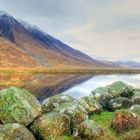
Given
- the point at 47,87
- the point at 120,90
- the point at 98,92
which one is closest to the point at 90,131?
the point at 98,92

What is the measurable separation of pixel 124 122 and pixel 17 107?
17.7ft

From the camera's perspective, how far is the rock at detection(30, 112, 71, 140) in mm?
18438

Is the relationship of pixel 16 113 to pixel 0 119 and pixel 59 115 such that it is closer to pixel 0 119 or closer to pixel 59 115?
pixel 0 119

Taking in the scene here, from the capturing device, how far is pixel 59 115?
62.6 feet

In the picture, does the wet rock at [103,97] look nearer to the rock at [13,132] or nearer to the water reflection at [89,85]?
the rock at [13,132]

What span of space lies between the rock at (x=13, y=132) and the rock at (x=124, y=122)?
478 cm

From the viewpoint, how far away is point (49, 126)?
1850cm

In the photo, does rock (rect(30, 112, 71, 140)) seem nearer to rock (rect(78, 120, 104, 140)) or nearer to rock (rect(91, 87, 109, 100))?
rock (rect(78, 120, 104, 140))

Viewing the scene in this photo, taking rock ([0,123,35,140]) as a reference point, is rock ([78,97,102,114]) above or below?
above

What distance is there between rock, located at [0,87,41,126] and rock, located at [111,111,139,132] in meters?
3.98

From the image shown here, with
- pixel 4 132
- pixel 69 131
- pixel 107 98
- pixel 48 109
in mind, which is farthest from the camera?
pixel 107 98

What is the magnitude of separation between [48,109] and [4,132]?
6.16 m

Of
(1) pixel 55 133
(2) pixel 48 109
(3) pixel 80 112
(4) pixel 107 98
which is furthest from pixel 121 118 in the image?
(4) pixel 107 98

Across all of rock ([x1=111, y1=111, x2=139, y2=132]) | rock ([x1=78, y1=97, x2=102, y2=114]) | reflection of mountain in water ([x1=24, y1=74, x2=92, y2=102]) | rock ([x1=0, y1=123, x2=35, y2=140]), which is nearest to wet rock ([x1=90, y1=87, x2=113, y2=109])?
rock ([x1=78, y1=97, x2=102, y2=114])
